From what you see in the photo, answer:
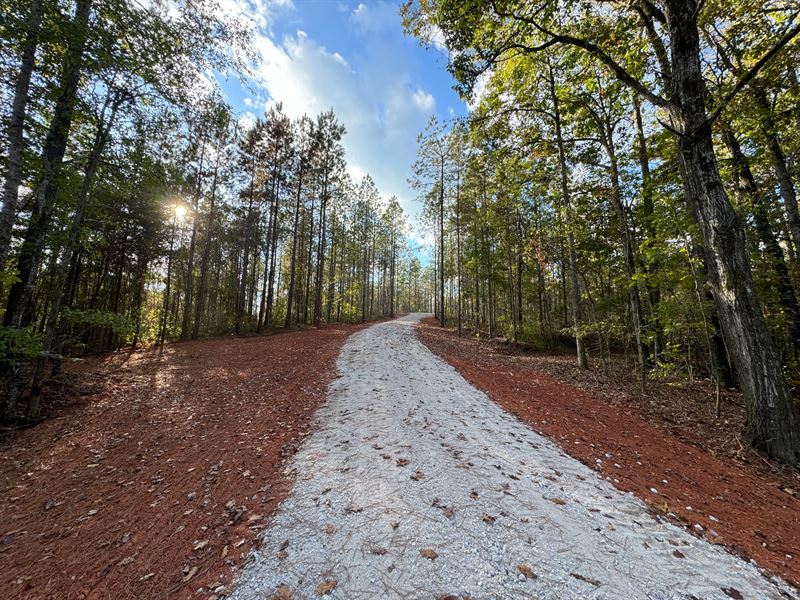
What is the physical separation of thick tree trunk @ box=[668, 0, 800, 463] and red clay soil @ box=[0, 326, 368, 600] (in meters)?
7.83

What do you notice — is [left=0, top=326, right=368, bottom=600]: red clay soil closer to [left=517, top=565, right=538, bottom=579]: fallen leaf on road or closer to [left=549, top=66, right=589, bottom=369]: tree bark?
[left=517, top=565, right=538, bottom=579]: fallen leaf on road

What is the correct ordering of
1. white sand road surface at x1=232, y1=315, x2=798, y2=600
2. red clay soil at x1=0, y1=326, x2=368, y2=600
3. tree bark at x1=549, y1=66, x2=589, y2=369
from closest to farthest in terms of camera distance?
white sand road surface at x1=232, y1=315, x2=798, y2=600 → red clay soil at x1=0, y1=326, x2=368, y2=600 → tree bark at x1=549, y1=66, x2=589, y2=369

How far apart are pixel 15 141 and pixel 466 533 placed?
847 centimetres

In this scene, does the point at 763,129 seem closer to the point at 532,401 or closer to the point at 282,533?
the point at 532,401

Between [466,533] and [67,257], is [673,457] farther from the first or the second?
[67,257]

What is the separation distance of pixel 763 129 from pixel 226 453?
14.2 meters

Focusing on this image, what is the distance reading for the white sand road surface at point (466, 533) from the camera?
249 centimetres

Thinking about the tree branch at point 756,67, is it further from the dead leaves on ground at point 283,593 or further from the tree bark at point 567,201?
the dead leaves on ground at point 283,593

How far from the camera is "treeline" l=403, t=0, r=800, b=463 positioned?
536 centimetres

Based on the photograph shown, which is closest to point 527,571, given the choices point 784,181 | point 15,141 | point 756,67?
point 756,67

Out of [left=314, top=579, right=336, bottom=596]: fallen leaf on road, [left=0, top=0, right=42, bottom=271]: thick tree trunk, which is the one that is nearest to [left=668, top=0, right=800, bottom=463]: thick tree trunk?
[left=314, top=579, right=336, bottom=596]: fallen leaf on road

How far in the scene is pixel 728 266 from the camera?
17.4 ft

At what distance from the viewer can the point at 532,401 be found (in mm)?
7602

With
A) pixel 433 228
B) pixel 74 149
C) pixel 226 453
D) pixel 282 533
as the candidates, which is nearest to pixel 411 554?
pixel 282 533
